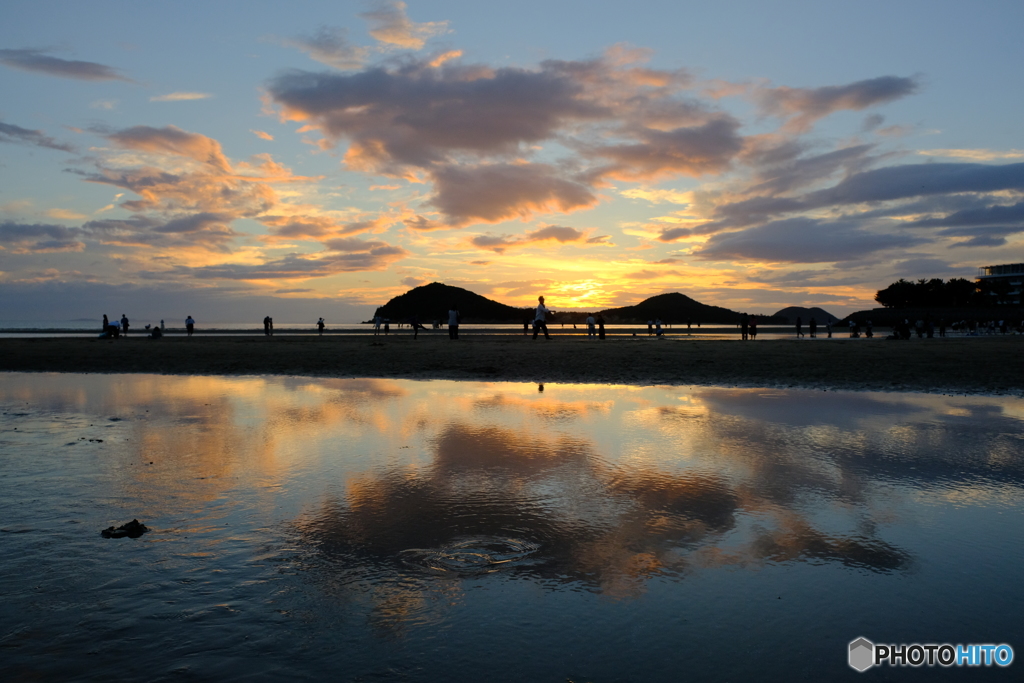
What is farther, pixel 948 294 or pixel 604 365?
pixel 948 294

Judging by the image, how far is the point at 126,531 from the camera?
5.40 metres

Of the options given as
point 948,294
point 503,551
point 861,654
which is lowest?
point 861,654

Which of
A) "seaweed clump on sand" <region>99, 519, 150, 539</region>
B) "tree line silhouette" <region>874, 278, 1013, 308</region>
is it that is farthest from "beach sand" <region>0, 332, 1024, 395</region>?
"tree line silhouette" <region>874, 278, 1013, 308</region>

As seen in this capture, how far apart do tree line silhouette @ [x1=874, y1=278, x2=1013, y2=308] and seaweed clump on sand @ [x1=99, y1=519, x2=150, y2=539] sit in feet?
574

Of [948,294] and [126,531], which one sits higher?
[948,294]

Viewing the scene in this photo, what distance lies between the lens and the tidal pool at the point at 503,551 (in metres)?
3.53

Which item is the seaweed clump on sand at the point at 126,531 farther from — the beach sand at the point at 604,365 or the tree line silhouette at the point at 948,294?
the tree line silhouette at the point at 948,294

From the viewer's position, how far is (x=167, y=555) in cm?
491

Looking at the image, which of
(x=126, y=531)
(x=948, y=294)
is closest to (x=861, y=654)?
(x=126, y=531)

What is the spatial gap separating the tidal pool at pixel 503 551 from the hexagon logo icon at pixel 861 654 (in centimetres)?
5

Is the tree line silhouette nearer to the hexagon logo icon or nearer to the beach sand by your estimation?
the beach sand

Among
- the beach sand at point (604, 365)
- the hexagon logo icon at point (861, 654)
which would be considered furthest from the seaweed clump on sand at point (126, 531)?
the beach sand at point (604, 365)

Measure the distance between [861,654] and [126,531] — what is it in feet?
18.9

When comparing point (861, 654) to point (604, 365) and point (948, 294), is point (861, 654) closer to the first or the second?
point (604, 365)
